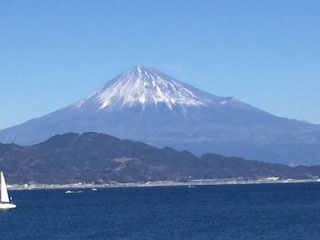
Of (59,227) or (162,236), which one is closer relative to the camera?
(162,236)

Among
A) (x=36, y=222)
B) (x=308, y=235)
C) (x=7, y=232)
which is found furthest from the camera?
(x=36, y=222)

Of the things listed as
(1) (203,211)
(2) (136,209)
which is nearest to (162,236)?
(1) (203,211)

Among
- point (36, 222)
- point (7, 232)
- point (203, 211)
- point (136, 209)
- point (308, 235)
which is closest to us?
point (308, 235)

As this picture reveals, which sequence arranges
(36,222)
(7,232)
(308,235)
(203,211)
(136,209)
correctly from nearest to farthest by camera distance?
(308,235) < (7,232) < (36,222) < (203,211) < (136,209)

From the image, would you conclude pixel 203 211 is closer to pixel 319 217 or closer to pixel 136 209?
pixel 136 209

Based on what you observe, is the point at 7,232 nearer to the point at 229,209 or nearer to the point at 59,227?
the point at 59,227

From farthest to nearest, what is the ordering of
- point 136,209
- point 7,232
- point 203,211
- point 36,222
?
point 136,209 < point 203,211 < point 36,222 < point 7,232

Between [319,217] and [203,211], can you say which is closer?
[319,217]

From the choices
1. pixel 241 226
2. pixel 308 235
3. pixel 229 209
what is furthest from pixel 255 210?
pixel 308 235
